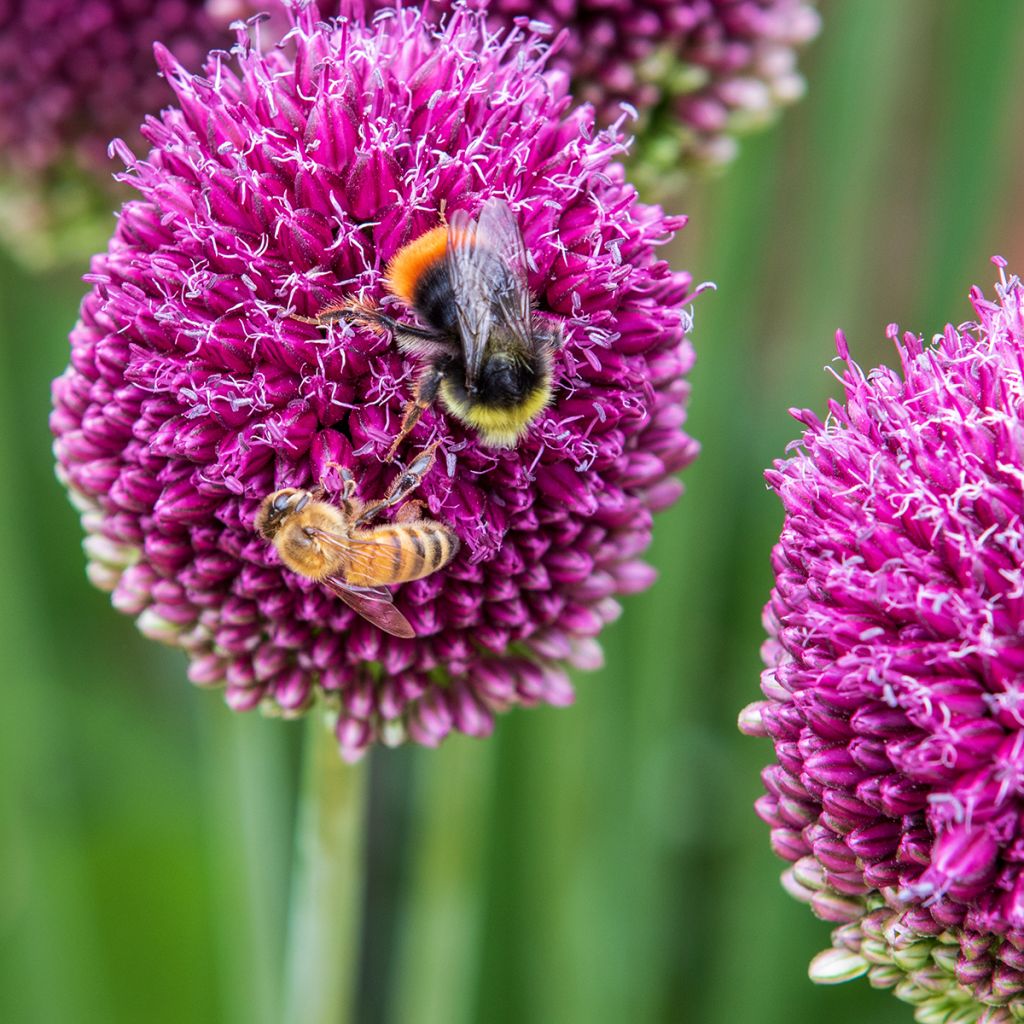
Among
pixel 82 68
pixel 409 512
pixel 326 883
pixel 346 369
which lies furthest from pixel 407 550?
pixel 82 68

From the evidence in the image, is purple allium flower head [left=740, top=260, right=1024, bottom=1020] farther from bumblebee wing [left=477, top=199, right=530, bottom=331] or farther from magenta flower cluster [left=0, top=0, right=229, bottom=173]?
magenta flower cluster [left=0, top=0, right=229, bottom=173]

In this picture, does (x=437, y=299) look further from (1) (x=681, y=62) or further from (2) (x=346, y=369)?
(1) (x=681, y=62)

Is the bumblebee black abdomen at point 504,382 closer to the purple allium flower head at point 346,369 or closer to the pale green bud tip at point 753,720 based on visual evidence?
the purple allium flower head at point 346,369

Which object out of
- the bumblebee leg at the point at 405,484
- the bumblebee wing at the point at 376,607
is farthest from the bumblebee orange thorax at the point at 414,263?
the bumblebee wing at the point at 376,607

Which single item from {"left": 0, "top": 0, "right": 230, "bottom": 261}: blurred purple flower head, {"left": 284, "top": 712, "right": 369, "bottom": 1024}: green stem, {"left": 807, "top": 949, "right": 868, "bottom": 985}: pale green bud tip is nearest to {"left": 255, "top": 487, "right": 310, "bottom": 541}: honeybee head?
{"left": 284, "top": 712, "right": 369, "bottom": 1024}: green stem

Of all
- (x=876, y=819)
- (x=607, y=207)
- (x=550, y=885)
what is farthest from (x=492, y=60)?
(x=550, y=885)

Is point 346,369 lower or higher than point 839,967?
higher
